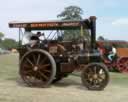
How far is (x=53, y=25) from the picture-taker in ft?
44.5

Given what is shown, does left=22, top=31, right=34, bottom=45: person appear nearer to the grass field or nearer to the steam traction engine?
the steam traction engine

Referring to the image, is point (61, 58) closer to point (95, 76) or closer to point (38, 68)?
point (38, 68)

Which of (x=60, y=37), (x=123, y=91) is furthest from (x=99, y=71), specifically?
(x=60, y=37)

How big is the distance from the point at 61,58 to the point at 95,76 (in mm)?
1303

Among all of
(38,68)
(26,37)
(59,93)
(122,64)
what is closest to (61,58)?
(38,68)

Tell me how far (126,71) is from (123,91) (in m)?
10.1

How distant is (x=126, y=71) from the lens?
2264 cm

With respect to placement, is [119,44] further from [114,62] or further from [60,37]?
[60,37]

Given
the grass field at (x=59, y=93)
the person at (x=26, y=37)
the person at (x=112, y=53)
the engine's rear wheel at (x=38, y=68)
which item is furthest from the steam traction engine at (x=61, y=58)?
the person at (x=112, y=53)

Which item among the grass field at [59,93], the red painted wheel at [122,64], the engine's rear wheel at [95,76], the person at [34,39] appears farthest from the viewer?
the red painted wheel at [122,64]

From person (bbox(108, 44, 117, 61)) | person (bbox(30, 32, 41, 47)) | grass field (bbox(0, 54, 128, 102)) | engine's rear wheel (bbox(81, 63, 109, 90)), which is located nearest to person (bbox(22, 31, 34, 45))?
person (bbox(30, 32, 41, 47))

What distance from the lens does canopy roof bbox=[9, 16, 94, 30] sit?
1326 centimetres

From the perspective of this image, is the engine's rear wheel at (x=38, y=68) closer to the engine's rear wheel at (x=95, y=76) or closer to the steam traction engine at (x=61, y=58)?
the steam traction engine at (x=61, y=58)

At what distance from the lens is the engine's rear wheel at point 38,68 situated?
13.0 metres
